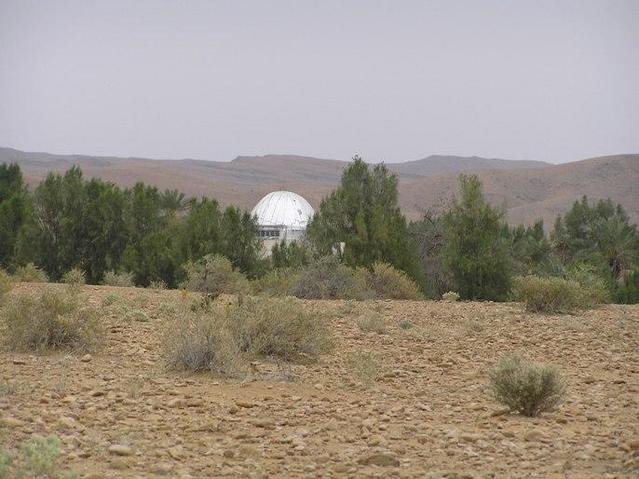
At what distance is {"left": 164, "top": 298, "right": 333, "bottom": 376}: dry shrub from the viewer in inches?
391

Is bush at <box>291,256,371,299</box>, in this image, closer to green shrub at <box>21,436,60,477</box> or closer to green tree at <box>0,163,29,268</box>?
green shrub at <box>21,436,60,477</box>

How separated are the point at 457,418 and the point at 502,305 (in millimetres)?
11039

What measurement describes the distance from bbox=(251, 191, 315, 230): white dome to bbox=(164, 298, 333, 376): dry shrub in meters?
47.8

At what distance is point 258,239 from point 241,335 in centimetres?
2355

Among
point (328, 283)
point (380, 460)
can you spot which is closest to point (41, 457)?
point (380, 460)

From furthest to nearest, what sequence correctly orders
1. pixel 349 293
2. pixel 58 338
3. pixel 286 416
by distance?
pixel 349 293
pixel 58 338
pixel 286 416

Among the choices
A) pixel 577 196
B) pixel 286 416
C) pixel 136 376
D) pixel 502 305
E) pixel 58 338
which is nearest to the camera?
pixel 286 416

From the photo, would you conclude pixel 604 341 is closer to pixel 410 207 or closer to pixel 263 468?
pixel 263 468

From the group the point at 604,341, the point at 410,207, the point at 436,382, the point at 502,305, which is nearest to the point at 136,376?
the point at 436,382

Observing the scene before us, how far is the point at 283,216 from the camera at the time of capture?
61469 millimetres

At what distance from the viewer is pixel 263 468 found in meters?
6.39

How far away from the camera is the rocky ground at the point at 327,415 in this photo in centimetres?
649

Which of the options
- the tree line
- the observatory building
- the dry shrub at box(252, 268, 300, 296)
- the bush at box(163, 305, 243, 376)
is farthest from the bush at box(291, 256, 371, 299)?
the observatory building

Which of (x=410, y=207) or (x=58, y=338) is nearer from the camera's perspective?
(x=58, y=338)
